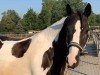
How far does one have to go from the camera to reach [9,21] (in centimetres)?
7544

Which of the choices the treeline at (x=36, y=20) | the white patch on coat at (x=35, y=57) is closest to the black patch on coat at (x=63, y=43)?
the white patch on coat at (x=35, y=57)

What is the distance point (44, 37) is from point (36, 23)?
62.0 meters

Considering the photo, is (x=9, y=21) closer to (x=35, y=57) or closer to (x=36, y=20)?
(x=36, y=20)

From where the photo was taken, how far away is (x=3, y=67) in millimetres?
5375

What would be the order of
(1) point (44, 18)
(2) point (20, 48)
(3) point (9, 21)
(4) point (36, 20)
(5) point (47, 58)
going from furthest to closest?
1. (3) point (9, 21)
2. (4) point (36, 20)
3. (1) point (44, 18)
4. (2) point (20, 48)
5. (5) point (47, 58)

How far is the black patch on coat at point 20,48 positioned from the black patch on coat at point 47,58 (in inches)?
17.3

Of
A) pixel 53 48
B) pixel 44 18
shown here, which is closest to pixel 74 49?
pixel 53 48

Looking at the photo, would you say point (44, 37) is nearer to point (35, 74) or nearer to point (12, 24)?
point (35, 74)

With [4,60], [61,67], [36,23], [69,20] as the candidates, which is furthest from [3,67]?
[36,23]

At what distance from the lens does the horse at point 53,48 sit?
186 inches

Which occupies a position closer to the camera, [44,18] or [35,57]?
[35,57]

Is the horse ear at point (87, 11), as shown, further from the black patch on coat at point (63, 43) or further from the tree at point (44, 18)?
the tree at point (44, 18)

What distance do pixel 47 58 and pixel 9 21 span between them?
7114cm

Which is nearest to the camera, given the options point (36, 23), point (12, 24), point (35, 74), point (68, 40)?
point (68, 40)
